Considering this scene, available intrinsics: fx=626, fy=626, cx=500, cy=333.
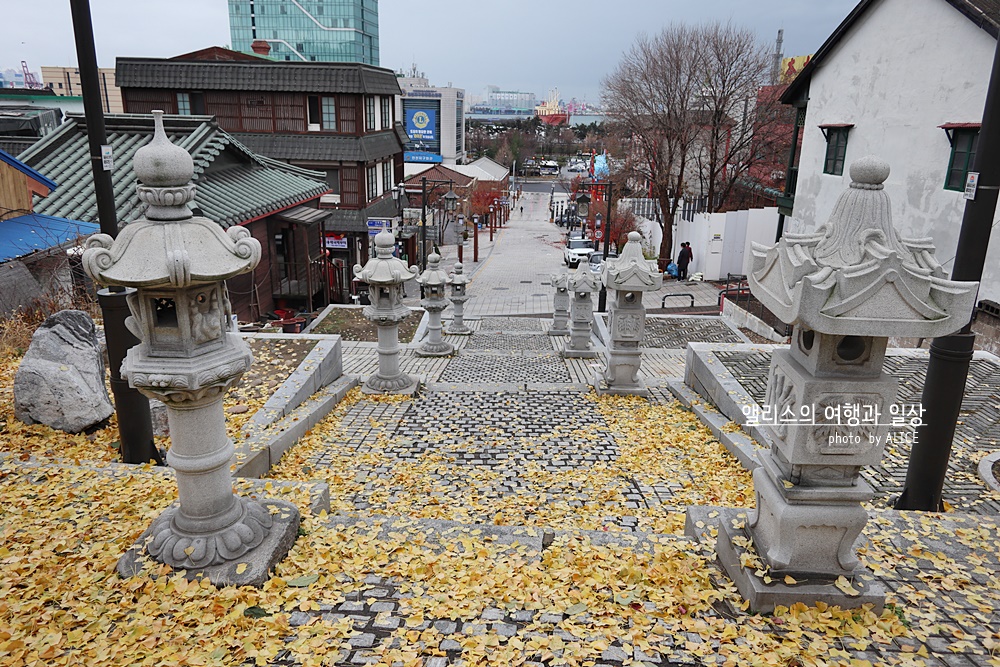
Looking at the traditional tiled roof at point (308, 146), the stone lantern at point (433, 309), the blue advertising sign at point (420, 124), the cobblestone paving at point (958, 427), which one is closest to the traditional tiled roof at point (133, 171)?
the stone lantern at point (433, 309)

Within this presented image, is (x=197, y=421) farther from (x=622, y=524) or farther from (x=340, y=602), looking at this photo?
(x=622, y=524)

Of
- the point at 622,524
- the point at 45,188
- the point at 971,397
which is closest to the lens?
the point at 622,524

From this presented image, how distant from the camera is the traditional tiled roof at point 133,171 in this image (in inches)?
510

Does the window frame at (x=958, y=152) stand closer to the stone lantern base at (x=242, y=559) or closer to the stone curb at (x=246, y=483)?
the stone curb at (x=246, y=483)

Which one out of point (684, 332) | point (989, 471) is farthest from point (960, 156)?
point (989, 471)

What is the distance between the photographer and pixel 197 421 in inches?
186

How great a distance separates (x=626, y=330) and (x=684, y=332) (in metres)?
8.82

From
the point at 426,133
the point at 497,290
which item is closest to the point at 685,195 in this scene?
the point at 497,290

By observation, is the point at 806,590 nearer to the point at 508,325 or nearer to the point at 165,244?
the point at 165,244

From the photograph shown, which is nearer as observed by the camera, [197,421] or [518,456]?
[197,421]

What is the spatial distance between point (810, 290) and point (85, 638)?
199 inches

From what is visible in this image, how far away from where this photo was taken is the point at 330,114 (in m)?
28.1

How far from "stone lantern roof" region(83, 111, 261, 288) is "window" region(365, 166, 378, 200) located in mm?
25571

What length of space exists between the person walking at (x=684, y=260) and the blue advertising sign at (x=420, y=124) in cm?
4634
